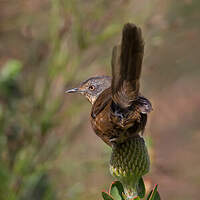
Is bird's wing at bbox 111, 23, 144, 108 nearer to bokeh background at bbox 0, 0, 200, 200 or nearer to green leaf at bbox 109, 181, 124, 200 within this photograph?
green leaf at bbox 109, 181, 124, 200

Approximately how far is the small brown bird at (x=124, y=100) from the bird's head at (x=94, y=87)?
49 cm

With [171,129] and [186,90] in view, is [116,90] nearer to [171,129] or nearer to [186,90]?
[171,129]

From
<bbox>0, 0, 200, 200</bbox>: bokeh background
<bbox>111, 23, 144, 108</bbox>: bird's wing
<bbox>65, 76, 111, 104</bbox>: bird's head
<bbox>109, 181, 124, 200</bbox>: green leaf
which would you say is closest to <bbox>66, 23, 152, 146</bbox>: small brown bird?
<bbox>111, 23, 144, 108</bbox>: bird's wing

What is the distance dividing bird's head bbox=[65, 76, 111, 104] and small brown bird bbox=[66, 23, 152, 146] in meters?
0.49

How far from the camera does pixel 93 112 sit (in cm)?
202

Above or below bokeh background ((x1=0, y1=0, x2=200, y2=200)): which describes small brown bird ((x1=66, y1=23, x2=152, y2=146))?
below

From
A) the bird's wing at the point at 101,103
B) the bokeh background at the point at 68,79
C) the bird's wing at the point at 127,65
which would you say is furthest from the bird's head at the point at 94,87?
the bokeh background at the point at 68,79

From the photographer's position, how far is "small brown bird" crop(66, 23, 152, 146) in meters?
1.41

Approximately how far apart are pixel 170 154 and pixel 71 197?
1998 millimetres

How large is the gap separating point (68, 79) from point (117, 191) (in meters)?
2.76

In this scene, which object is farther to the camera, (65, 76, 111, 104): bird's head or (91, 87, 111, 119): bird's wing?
(65, 76, 111, 104): bird's head

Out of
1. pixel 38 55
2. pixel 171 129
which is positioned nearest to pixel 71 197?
pixel 38 55

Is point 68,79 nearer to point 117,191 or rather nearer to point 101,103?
point 101,103

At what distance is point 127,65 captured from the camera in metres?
1.48
